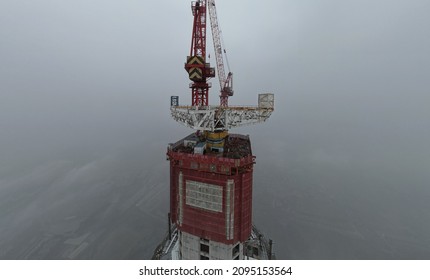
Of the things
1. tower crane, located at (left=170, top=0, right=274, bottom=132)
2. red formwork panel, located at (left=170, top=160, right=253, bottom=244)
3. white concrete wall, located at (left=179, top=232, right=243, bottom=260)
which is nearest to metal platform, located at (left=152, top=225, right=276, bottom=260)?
white concrete wall, located at (left=179, top=232, right=243, bottom=260)

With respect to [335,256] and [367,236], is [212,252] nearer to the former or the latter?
[335,256]

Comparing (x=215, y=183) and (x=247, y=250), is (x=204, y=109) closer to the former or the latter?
(x=215, y=183)

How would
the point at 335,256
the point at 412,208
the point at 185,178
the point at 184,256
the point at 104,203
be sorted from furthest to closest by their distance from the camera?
the point at 412,208 < the point at 104,203 < the point at 335,256 < the point at 184,256 < the point at 185,178

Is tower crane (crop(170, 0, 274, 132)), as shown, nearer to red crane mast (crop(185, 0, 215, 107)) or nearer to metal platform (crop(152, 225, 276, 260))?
red crane mast (crop(185, 0, 215, 107))

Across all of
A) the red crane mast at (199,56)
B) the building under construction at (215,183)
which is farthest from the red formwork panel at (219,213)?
the red crane mast at (199,56)

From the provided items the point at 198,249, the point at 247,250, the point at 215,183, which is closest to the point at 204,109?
the point at 215,183

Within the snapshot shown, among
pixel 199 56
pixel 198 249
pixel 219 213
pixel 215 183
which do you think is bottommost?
pixel 198 249

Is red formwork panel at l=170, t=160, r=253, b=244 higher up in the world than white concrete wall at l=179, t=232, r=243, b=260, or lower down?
higher up
